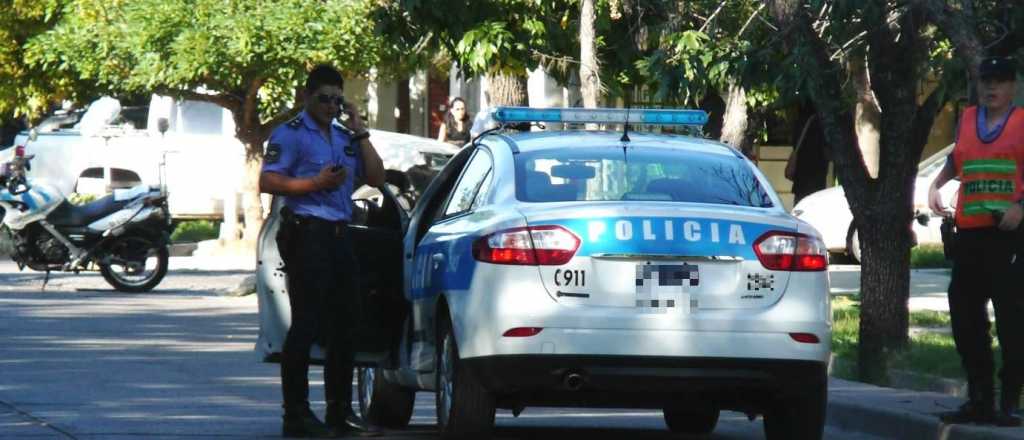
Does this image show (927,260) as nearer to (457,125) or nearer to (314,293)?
(457,125)

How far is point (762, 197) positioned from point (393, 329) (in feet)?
6.52

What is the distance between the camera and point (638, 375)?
8.59 meters

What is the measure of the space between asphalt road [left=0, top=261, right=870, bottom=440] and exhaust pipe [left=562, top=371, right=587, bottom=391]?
1661 mm

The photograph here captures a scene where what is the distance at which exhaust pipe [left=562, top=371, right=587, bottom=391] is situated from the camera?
8.60 metres

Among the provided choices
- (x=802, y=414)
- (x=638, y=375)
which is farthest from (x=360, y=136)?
(x=802, y=414)

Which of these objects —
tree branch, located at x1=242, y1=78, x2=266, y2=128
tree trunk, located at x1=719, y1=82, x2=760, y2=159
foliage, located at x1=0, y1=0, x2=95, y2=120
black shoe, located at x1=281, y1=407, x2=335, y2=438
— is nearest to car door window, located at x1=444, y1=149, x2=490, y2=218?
black shoe, located at x1=281, y1=407, x2=335, y2=438

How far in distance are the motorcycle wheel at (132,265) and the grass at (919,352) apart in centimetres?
744

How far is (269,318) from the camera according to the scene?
32.9 ft

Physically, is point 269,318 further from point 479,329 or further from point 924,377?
point 924,377

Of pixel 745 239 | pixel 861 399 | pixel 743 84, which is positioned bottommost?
pixel 861 399

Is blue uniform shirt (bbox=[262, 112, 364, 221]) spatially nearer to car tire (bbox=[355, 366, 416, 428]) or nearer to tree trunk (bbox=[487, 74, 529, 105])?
car tire (bbox=[355, 366, 416, 428])

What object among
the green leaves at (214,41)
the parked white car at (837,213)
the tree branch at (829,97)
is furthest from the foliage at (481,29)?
the tree branch at (829,97)

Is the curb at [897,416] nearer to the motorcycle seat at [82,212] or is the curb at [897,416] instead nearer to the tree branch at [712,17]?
the tree branch at [712,17]

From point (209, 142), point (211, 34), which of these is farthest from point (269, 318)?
point (209, 142)
